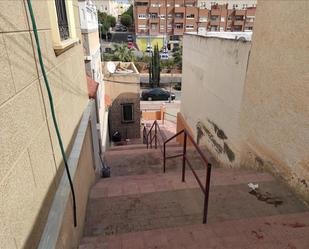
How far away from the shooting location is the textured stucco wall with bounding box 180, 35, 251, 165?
5195mm

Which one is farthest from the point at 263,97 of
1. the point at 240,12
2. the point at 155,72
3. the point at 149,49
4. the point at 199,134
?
the point at 240,12

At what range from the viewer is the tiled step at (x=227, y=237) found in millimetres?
2402

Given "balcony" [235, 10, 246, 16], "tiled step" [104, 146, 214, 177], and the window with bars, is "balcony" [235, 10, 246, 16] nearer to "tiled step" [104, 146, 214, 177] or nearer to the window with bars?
"tiled step" [104, 146, 214, 177]

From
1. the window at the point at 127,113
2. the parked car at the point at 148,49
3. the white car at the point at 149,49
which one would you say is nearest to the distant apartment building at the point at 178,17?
the parked car at the point at 148,49

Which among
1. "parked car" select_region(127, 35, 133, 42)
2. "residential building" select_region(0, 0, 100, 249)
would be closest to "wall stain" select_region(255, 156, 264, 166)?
"residential building" select_region(0, 0, 100, 249)

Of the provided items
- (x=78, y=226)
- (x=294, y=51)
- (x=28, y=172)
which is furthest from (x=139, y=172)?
(x=28, y=172)

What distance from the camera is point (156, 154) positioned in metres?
7.26

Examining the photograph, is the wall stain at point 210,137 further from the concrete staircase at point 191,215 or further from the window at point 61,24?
the window at point 61,24

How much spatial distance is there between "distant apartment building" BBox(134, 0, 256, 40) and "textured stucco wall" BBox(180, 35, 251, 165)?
3467 centimetres

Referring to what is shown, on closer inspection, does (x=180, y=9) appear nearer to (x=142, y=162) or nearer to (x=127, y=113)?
(x=127, y=113)

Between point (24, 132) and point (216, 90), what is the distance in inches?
216

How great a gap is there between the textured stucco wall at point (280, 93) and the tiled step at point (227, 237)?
848 mm

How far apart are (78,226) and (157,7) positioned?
140ft

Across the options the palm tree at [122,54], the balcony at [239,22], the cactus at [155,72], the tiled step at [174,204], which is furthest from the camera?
the balcony at [239,22]
